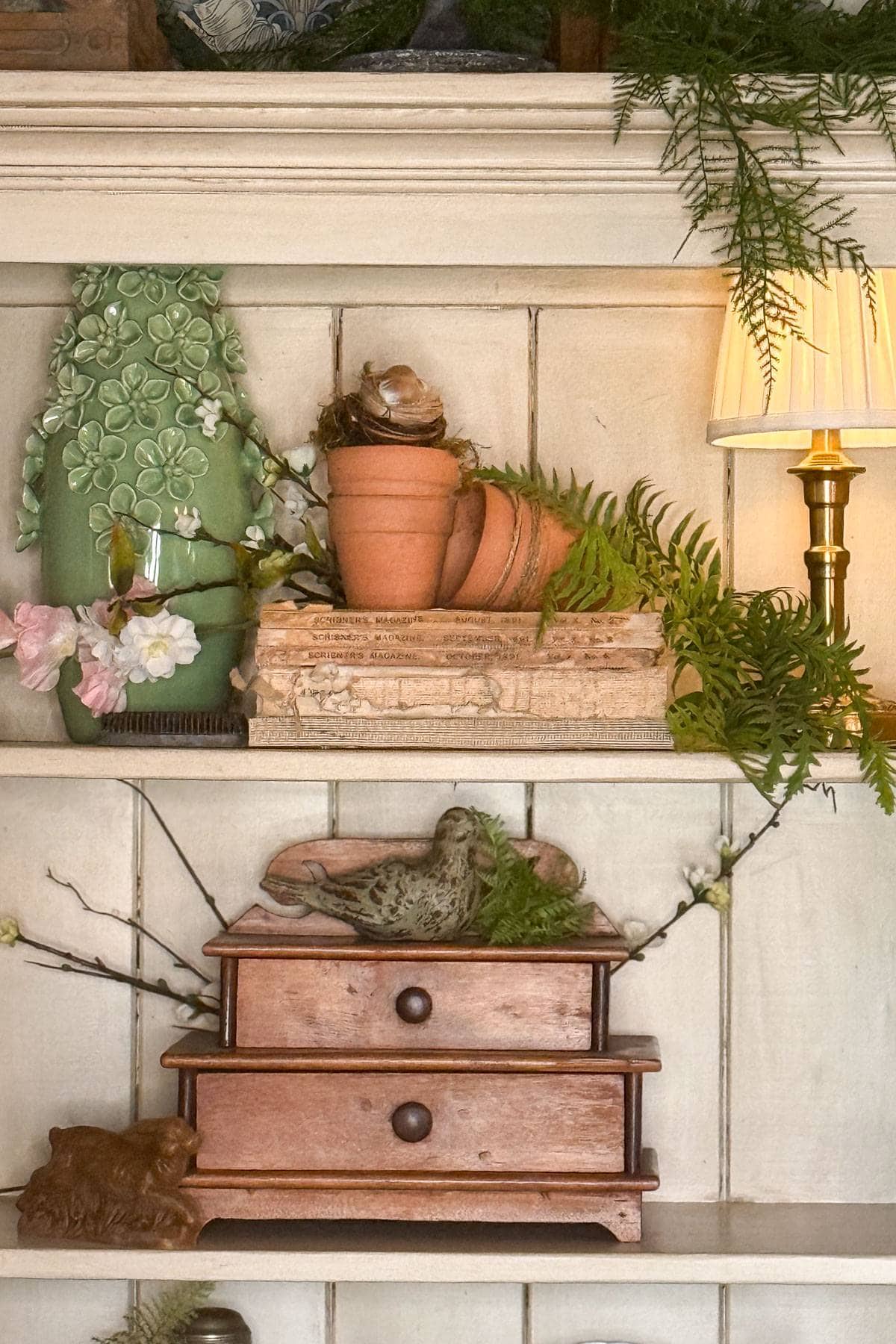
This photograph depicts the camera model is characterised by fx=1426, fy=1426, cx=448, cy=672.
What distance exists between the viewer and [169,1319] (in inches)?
41.5

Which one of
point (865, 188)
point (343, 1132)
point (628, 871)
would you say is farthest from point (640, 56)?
point (343, 1132)

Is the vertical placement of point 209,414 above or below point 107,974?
above

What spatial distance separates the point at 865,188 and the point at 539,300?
0.97 ft

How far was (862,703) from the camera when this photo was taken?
97cm

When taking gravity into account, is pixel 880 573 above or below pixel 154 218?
below

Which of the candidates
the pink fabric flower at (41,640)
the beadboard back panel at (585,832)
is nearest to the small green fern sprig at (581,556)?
the beadboard back panel at (585,832)

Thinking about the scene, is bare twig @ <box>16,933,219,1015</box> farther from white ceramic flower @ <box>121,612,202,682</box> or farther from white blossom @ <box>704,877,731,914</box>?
white blossom @ <box>704,877,731,914</box>

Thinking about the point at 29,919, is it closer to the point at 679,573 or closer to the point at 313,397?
the point at 313,397

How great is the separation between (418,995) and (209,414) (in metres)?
0.45

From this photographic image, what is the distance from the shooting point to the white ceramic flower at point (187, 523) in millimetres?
1044

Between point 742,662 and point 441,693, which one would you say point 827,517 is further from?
point 441,693

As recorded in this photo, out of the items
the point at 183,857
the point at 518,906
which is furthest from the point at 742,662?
the point at 183,857

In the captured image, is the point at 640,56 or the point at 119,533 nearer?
the point at 640,56

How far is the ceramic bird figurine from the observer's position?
1.03 meters
